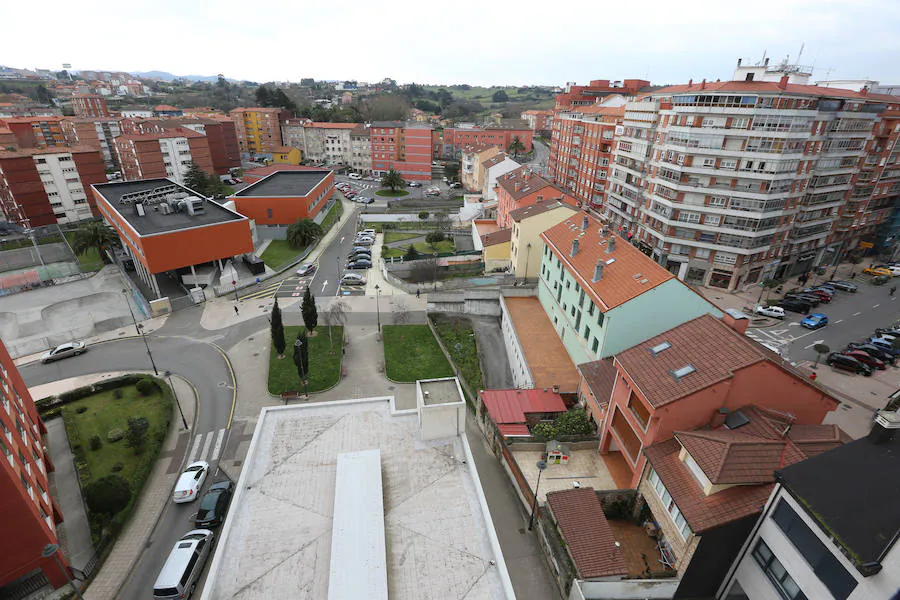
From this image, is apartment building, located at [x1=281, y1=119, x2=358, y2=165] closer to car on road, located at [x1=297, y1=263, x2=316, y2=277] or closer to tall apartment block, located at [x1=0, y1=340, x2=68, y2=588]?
car on road, located at [x1=297, y1=263, x2=316, y2=277]

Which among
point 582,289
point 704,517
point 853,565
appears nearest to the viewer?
point 853,565

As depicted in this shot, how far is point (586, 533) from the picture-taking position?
60.1 ft

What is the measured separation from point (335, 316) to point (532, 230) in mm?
21100

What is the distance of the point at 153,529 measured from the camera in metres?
21.8

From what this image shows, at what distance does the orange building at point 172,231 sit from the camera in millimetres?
42594

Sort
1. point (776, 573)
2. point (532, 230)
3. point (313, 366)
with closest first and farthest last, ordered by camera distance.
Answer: point (776, 573) < point (313, 366) < point (532, 230)

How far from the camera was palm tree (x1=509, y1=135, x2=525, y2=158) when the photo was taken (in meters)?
107

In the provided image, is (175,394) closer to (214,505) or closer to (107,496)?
(107,496)

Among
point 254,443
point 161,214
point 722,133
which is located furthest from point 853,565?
Result: point 161,214

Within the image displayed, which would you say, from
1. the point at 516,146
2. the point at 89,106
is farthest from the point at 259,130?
the point at 516,146

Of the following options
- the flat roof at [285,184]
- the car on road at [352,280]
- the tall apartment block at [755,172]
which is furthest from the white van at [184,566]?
the flat roof at [285,184]

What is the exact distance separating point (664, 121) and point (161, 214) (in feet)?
189

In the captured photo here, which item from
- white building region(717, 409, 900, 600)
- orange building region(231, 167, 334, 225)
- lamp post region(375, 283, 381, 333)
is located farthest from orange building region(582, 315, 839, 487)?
orange building region(231, 167, 334, 225)

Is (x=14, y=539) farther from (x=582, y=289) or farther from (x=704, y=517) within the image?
(x=582, y=289)
